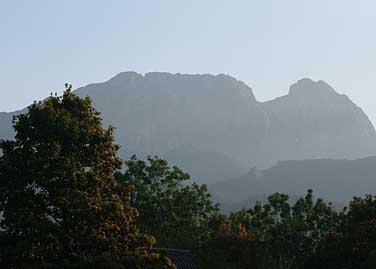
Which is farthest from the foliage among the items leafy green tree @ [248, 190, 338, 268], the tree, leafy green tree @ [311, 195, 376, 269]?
the tree

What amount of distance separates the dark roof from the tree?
1779 cm

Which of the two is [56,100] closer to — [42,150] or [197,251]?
[42,150]

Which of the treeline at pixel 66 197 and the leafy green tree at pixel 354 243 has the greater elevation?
the treeline at pixel 66 197

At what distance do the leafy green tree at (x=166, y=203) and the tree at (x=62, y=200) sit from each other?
26884 mm

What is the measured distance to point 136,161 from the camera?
57750 mm

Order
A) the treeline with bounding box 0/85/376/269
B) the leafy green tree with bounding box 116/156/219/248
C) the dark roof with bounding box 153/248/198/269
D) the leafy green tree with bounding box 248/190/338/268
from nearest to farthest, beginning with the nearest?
1. the treeline with bounding box 0/85/376/269
2. the dark roof with bounding box 153/248/198/269
3. the leafy green tree with bounding box 248/190/338/268
4. the leafy green tree with bounding box 116/156/219/248

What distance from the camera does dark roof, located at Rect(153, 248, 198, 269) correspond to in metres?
42.9

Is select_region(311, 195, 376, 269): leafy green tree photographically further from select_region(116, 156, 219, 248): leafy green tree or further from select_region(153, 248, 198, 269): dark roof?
select_region(116, 156, 219, 248): leafy green tree

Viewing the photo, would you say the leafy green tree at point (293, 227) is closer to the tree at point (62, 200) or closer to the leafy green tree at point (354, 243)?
the leafy green tree at point (354, 243)

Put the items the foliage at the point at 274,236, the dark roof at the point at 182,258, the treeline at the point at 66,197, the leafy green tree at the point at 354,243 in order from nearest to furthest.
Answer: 1. the treeline at the point at 66,197
2. the leafy green tree at the point at 354,243
3. the foliage at the point at 274,236
4. the dark roof at the point at 182,258

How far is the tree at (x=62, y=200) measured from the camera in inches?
906

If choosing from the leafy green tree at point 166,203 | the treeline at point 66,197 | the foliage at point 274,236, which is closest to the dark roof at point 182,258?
the foliage at point 274,236

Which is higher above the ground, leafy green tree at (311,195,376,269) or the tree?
the tree

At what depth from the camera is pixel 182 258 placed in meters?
43.8
